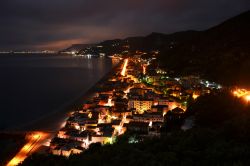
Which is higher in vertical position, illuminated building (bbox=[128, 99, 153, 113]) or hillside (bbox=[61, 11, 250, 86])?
hillside (bbox=[61, 11, 250, 86])

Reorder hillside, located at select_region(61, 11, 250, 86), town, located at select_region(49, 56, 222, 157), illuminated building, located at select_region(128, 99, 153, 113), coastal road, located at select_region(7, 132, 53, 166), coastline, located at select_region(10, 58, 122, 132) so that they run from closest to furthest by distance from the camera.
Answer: coastal road, located at select_region(7, 132, 53, 166) → town, located at select_region(49, 56, 222, 157) → coastline, located at select_region(10, 58, 122, 132) → illuminated building, located at select_region(128, 99, 153, 113) → hillside, located at select_region(61, 11, 250, 86)

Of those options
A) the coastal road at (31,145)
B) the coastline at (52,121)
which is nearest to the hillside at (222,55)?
the coastline at (52,121)

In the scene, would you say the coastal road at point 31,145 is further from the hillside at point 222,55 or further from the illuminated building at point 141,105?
the hillside at point 222,55

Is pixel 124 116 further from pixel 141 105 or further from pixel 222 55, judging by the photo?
pixel 222 55

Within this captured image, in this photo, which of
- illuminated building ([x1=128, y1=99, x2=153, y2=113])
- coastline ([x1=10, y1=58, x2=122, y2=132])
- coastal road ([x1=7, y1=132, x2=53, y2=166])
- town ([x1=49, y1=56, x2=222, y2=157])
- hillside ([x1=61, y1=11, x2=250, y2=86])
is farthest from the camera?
hillside ([x1=61, y1=11, x2=250, y2=86])

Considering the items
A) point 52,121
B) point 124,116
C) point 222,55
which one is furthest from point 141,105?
point 222,55

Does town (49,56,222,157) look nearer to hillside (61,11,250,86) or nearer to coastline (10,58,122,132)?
coastline (10,58,122,132)

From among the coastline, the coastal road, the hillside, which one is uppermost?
the hillside

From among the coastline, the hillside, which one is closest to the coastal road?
the coastline

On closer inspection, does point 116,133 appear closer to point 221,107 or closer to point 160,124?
point 160,124

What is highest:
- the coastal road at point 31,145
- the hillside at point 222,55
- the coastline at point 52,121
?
the hillside at point 222,55
